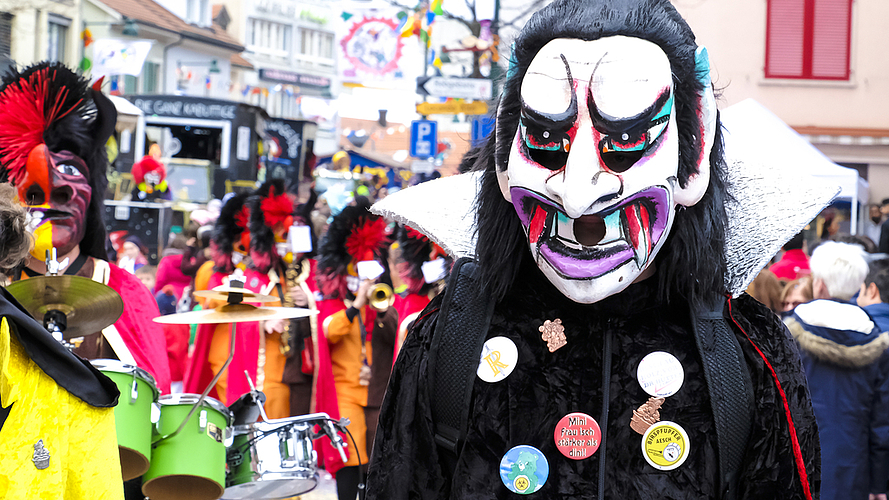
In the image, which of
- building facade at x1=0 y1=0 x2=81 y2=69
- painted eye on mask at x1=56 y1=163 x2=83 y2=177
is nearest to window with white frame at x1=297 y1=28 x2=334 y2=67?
building facade at x1=0 y1=0 x2=81 y2=69

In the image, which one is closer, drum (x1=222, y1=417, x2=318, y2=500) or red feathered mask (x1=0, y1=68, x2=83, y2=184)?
red feathered mask (x1=0, y1=68, x2=83, y2=184)

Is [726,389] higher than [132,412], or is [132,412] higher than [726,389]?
[726,389]

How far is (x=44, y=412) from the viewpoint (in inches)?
90.3

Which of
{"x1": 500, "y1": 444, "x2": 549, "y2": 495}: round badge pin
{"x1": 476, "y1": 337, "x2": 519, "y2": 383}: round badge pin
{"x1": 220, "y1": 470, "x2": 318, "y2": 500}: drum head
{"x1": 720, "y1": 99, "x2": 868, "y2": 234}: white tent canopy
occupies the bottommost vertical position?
{"x1": 220, "y1": 470, "x2": 318, "y2": 500}: drum head

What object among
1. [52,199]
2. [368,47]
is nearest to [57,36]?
[368,47]

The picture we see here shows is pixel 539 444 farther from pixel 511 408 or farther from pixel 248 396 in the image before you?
pixel 248 396

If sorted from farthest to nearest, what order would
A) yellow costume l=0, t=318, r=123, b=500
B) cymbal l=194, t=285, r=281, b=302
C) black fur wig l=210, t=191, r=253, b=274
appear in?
1. black fur wig l=210, t=191, r=253, b=274
2. cymbal l=194, t=285, r=281, b=302
3. yellow costume l=0, t=318, r=123, b=500

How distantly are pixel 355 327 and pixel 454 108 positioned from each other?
4967 mm

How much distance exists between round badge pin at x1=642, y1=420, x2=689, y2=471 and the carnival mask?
2.73 m

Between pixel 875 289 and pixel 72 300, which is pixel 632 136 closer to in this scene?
pixel 72 300

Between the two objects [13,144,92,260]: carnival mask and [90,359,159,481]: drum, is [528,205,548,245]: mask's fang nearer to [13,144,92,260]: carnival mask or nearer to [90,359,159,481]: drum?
[90,359,159,481]: drum

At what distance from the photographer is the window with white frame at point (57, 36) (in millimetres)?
21562

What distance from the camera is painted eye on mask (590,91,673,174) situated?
76.1 inches

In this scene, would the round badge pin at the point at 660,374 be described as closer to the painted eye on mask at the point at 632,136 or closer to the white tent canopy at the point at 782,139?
the painted eye on mask at the point at 632,136
